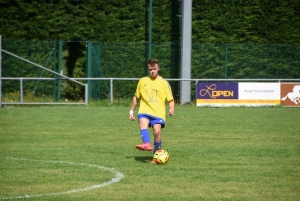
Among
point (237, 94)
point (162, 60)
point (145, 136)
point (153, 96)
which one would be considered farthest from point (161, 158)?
point (162, 60)

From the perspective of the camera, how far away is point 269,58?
2964 cm

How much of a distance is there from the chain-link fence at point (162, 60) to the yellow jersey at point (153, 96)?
16976mm

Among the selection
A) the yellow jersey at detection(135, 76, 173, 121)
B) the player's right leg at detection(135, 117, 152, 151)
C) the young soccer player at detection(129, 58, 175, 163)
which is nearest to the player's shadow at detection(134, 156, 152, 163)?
the young soccer player at detection(129, 58, 175, 163)

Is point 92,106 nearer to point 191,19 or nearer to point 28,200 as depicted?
point 191,19

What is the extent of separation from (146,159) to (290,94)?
15.8m

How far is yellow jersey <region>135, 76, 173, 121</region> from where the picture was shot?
11.6 meters

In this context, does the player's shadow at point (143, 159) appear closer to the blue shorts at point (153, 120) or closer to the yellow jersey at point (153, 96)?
the blue shorts at point (153, 120)

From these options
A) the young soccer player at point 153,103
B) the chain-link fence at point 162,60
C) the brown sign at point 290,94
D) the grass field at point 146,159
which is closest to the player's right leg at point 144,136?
the young soccer player at point 153,103

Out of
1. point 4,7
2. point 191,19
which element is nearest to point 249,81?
point 191,19

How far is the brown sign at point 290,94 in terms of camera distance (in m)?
26.8

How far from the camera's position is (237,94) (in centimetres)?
2658

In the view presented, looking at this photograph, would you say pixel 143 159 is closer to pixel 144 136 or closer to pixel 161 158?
pixel 144 136

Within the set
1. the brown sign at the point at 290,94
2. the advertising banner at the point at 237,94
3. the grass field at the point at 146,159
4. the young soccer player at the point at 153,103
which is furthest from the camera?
the brown sign at the point at 290,94

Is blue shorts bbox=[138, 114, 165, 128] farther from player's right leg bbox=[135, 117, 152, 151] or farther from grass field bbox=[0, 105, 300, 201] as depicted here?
grass field bbox=[0, 105, 300, 201]
